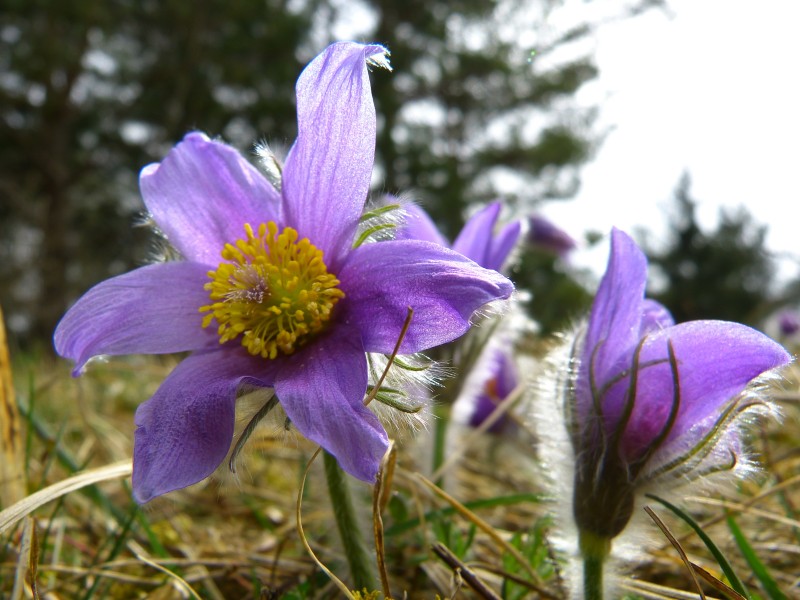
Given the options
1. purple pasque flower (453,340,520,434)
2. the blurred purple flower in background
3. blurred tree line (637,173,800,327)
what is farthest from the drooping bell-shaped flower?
blurred tree line (637,173,800,327)

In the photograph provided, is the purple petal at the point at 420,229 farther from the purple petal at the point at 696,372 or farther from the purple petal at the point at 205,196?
the purple petal at the point at 696,372

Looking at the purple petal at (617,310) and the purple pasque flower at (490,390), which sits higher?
the purple petal at (617,310)

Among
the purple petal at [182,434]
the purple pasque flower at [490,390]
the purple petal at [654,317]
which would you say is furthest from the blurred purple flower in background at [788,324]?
the purple petal at [182,434]

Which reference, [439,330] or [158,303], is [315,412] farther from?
[158,303]

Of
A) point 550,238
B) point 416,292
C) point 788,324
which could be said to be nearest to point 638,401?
→ point 416,292

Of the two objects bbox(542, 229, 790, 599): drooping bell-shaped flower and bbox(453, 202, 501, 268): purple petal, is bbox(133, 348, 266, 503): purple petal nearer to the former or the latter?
bbox(542, 229, 790, 599): drooping bell-shaped flower

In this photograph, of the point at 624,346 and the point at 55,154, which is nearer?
the point at 624,346

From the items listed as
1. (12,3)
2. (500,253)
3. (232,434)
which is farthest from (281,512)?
(12,3)

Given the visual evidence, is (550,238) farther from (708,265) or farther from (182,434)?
(708,265)
